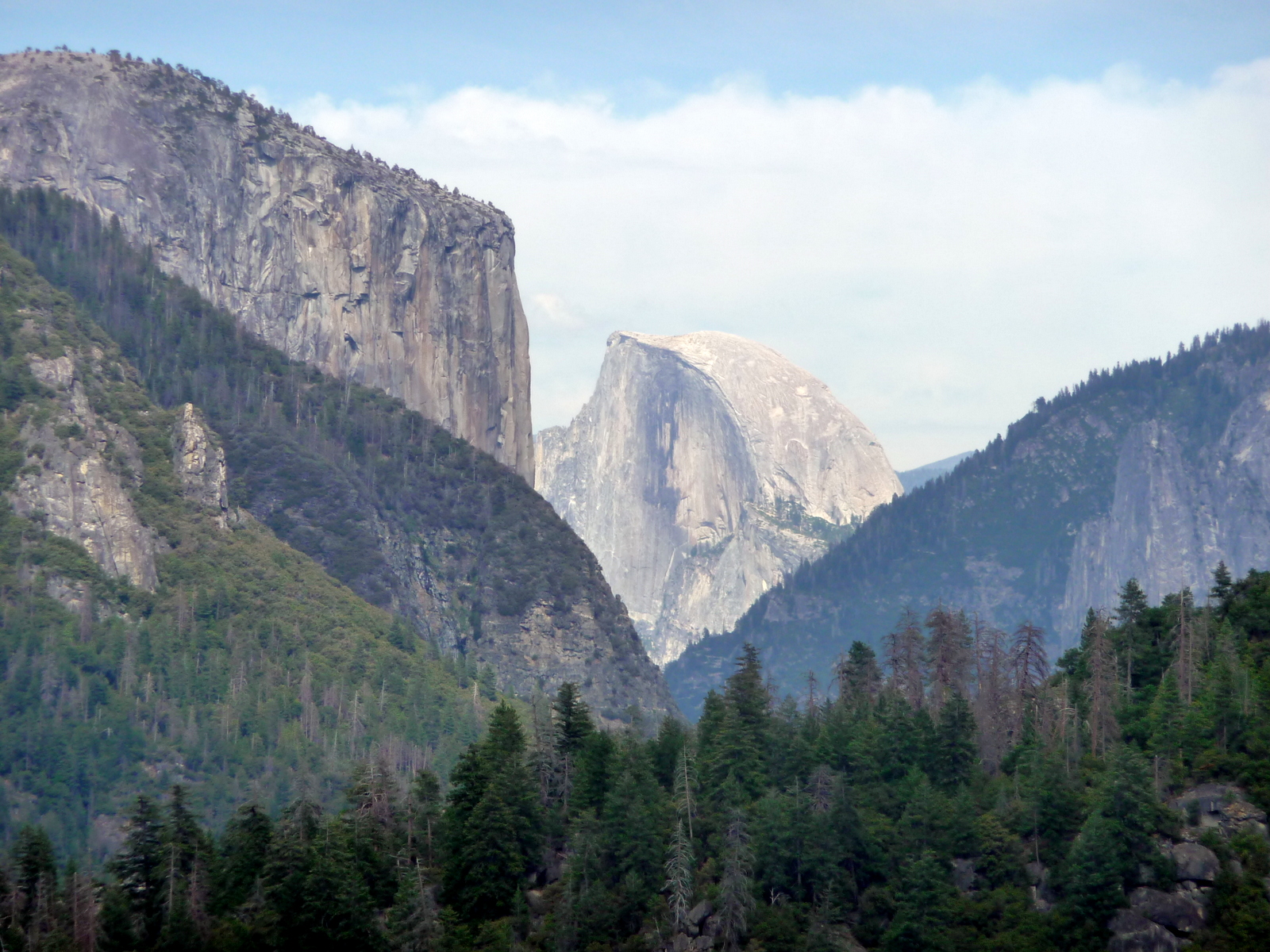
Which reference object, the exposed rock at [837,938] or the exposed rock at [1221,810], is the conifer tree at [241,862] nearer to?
the exposed rock at [837,938]

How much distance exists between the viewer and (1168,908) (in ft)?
333

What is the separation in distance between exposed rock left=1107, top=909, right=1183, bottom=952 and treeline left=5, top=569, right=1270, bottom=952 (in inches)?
39.8

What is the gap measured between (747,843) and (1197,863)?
90.3 feet

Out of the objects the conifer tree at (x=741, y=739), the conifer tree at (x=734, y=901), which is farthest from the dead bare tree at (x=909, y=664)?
the conifer tree at (x=734, y=901)

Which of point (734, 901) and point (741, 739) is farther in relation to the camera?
point (741, 739)

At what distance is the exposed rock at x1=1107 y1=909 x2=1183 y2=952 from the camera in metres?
100

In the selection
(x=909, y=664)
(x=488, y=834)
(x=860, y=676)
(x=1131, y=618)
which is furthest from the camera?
(x=860, y=676)

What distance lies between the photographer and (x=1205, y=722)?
114 meters

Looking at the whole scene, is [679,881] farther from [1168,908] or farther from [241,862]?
[1168,908]

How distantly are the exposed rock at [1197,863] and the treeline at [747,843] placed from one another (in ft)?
2.23

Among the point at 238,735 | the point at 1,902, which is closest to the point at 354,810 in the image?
the point at 1,902

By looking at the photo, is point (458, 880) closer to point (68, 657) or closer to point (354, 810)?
point (354, 810)

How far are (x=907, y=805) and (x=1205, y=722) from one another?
2039cm

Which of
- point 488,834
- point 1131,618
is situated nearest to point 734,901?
point 488,834
